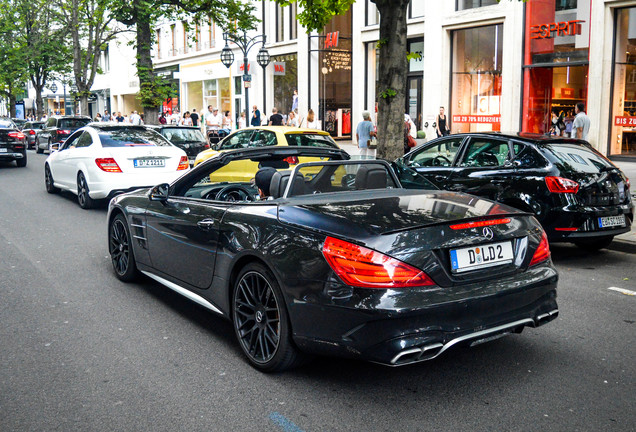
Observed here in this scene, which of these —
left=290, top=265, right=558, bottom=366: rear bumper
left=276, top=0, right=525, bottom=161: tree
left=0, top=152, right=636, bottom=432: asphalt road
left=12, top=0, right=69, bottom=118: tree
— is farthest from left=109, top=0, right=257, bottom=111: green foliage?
left=12, top=0, right=69, bottom=118: tree

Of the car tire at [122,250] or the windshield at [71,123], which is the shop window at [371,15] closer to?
the windshield at [71,123]

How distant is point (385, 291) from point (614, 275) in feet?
15.2

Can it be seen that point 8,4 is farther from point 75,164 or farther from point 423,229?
point 423,229

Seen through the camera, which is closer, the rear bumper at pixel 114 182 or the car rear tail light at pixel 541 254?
the car rear tail light at pixel 541 254

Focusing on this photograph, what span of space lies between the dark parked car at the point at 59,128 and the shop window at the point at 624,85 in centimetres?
2082

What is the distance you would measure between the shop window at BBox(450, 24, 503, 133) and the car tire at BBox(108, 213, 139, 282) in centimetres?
1736

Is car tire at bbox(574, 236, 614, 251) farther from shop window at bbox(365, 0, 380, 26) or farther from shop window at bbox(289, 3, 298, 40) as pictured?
shop window at bbox(289, 3, 298, 40)

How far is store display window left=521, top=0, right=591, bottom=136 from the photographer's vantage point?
63.8 ft

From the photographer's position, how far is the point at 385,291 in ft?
11.9

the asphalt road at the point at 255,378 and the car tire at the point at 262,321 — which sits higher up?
the car tire at the point at 262,321

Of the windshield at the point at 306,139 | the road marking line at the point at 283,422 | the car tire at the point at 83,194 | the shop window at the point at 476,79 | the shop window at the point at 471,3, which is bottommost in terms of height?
the road marking line at the point at 283,422

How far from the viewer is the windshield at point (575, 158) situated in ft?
25.8

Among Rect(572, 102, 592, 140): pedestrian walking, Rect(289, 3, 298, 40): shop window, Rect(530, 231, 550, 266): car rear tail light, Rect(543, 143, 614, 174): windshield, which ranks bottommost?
Rect(530, 231, 550, 266): car rear tail light

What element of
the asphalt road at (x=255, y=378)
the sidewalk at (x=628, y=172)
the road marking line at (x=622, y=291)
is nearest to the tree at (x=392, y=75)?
the sidewalk at (x=628, y=172)
